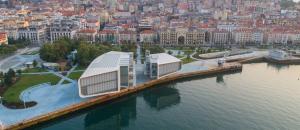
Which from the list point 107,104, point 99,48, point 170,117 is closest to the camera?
point 170,117

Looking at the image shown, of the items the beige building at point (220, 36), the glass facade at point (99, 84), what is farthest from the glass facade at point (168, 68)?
the beige building at point (220, 36)

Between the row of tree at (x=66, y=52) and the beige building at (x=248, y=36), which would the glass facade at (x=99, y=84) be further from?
the beige building at (x=248, y=36)

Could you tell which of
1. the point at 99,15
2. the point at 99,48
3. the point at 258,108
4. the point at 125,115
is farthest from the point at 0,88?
the point at 99,15

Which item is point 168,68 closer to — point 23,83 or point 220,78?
point 220,78

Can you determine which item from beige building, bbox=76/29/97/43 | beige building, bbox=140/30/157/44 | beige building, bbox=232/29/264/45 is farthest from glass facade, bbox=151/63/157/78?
beige building, bbox=232/29/264/45

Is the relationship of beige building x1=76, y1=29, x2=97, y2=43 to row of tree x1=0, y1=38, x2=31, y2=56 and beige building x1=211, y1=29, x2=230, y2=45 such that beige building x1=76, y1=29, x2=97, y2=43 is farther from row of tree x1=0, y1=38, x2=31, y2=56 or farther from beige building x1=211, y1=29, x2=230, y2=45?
beige building x1=211, y1=29, x2=230, y2=45

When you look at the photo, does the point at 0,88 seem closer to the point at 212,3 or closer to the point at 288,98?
the point at 288,98
